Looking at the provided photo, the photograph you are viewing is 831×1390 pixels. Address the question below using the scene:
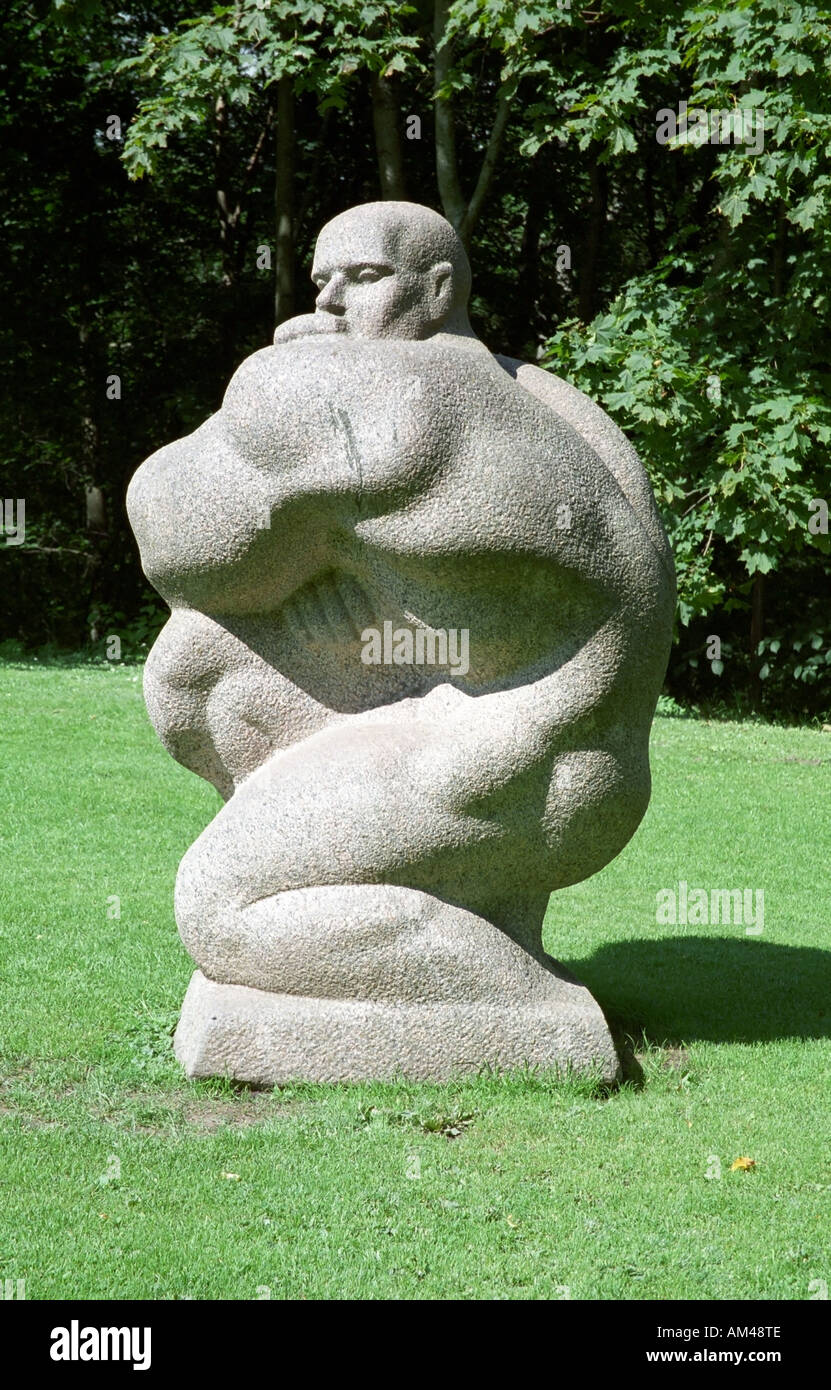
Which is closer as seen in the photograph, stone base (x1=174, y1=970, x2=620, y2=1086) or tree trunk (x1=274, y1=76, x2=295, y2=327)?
stone base (x1=174, y1=970, x2=620, y2=1086)

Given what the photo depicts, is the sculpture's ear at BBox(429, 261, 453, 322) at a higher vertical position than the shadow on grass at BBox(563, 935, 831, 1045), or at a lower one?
higher

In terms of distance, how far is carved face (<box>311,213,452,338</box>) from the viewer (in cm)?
450

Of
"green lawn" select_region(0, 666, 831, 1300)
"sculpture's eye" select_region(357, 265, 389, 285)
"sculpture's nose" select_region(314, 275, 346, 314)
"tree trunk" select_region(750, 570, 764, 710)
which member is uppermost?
"sculpture's eye" select_region(357, 265, 389, 285)

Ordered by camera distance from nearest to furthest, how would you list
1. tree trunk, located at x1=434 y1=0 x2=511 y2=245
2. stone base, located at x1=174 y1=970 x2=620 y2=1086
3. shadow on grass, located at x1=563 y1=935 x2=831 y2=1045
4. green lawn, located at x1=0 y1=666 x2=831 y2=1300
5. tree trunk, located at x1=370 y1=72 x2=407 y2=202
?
green lawn, located at x1=0 y1=666 x2=831 y2=1300, stone base, located at x1=174 y1=970 x2=620 y2=1086, shadow on grass, located at x1=563 y1=935 x2=831 y2=1045, tree trunk, located at x1=434 y1=0 x2=511 y2=245, tree trunk, located at x1=370 y1=72 x2=407 y2=202

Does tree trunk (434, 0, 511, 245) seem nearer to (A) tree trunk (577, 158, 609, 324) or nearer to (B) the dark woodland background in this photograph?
(B) the dark woodland background

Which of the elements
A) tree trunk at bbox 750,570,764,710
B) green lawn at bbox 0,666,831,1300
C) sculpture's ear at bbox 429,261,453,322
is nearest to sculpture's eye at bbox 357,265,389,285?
sculpture's ear at bbox 429,261,453,322

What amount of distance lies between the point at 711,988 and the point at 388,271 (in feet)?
10.5

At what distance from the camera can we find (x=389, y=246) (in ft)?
14.7

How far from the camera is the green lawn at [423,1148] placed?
11.4 feet

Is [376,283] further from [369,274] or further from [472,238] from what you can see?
[472,238]

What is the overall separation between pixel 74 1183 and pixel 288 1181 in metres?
0.57

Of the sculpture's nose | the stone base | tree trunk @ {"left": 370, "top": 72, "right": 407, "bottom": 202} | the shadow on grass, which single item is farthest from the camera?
tree trunk @ {"left": 370, "top": 72, "right": 407, "bottom": 202}

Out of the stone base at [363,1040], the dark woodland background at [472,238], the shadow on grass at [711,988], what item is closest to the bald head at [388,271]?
the stone base at [363,1040]

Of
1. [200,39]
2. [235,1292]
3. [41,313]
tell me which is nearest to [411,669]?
[235,1292]
